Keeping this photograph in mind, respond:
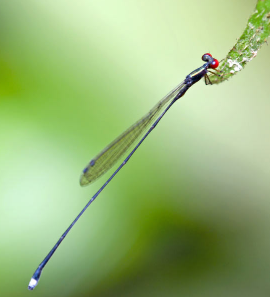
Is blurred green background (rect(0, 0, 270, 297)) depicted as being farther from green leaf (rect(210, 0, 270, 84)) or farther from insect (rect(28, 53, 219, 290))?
green leaf (rect(210, 0, 270, 84))

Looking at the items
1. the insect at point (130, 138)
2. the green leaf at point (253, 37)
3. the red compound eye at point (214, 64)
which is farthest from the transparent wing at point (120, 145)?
the green leaf at point (253, 37)

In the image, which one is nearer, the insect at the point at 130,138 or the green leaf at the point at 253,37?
the green leaf at the point at 253,37

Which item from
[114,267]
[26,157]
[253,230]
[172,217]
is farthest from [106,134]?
[253,230]

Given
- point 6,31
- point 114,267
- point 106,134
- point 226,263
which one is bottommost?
point 114,267

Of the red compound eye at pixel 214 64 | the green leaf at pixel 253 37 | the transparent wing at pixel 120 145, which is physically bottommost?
the transparent wing at pixel 120 145

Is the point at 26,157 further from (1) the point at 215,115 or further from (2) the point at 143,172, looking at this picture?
(1) the point at 215,115

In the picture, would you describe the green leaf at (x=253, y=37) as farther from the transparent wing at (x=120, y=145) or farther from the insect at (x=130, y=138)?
the transparent wing at (x=120, y=145)

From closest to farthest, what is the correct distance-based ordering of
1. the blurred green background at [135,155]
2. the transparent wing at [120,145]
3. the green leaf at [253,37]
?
the green leaf at [253,37]
the blurred green background at [135,155]
the transparent wing at [120,145]
